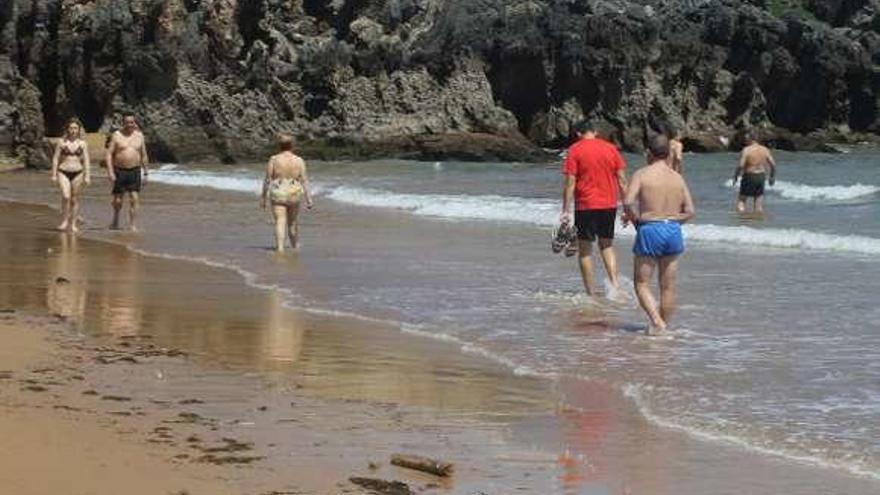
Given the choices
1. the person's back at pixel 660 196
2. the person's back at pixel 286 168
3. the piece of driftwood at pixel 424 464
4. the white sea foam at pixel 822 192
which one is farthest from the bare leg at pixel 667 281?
the white sea foam at pixel 822 192

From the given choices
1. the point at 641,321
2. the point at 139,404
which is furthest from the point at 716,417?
the point at 641,321

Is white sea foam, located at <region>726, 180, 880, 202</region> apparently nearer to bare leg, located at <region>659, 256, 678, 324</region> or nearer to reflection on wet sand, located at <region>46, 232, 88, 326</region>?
reflection on wet sand, located at <region>46, 232, 88, 326</region>

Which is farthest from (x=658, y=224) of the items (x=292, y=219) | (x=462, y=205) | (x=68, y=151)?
(x=462, y=205)

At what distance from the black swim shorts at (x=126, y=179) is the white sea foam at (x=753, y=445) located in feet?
39.7

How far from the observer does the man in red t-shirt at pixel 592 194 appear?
1170 centimetres

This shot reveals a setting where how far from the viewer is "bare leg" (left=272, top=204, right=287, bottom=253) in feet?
51.2

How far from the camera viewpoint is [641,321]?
10375mm

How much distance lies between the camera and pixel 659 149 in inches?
380

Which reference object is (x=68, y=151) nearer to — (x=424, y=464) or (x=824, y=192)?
(x=424, y=464)

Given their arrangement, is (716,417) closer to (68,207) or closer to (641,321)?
(641,321)

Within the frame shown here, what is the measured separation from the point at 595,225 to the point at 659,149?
7.11 feet

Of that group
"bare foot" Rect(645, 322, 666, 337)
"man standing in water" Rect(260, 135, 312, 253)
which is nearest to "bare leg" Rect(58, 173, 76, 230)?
"man standing in water" Rect(260, 135, 312, 253)

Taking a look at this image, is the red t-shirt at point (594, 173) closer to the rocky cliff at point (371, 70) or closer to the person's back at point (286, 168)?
the person's back at point (286, 168)

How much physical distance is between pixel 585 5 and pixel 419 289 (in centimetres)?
4224
